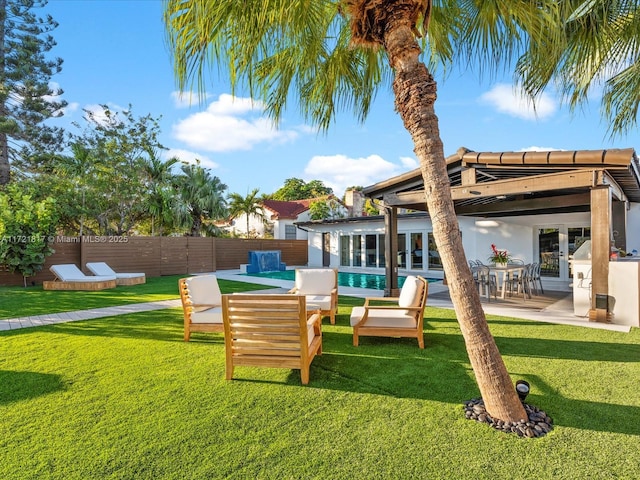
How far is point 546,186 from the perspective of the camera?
7918mm

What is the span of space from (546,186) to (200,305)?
24.7ft

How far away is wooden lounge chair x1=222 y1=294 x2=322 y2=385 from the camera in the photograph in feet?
14.3

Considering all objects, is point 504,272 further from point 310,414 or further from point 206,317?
point 310,414

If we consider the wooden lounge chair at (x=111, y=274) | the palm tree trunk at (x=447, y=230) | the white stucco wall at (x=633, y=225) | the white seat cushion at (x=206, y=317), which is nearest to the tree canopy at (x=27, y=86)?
the wooden lounge chair at (x=111, y=274)

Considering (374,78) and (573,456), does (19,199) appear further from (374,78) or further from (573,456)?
(573,456)

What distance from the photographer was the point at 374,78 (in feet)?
16.3

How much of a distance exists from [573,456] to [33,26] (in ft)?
106

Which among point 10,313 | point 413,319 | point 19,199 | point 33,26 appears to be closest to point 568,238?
point 413,319

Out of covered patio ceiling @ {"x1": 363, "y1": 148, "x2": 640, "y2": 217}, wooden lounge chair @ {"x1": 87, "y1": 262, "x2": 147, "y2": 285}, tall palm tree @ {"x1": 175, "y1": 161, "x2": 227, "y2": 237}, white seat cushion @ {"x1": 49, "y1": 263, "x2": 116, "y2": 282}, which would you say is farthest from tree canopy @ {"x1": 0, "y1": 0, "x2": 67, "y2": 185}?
covered patio ceiling @ {"x1": 363, "y1": 148, "x2": 640, "y2": 217}

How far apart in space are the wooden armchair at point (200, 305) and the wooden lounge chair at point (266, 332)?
1790 millimetres

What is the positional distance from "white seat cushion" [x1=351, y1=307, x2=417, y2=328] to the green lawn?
1.18ft

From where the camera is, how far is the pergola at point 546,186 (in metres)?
7.19

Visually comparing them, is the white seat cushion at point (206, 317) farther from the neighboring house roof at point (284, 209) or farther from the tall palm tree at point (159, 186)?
the neighboring house roof at point (284, 209)

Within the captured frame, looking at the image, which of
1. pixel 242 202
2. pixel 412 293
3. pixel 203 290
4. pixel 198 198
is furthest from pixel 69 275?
pixel 242 202
